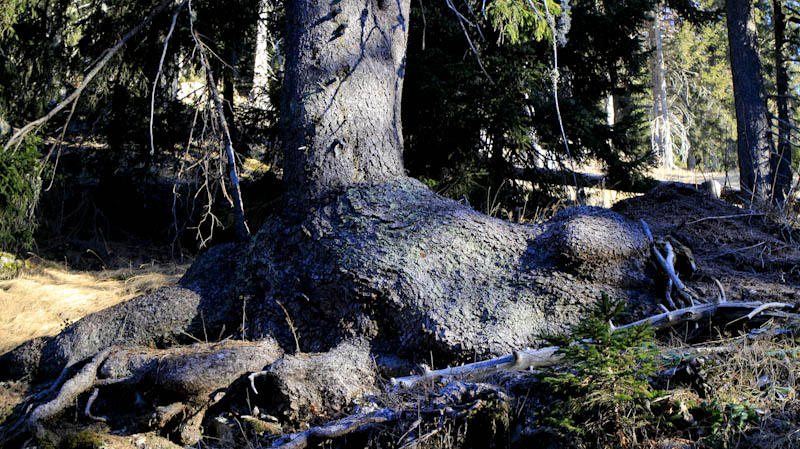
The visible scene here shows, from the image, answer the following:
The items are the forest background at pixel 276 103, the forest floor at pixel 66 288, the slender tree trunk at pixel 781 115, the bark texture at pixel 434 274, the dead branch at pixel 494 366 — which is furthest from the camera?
the slender tree trunk at pixel 781 115

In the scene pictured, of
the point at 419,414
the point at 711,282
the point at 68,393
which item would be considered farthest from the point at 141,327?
the point at 711,282

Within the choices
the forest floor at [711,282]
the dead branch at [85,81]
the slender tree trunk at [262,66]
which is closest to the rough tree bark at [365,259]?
the forest floor at [711,282]

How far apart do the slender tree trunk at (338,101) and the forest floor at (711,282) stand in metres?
2.56

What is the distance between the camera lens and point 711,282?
16.6 feet

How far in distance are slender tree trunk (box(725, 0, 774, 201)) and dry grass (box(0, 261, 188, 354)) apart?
Answer: 383 inches

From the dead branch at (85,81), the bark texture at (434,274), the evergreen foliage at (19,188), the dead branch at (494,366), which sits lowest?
the dead branch at (494,366)

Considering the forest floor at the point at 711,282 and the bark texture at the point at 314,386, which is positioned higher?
the forest floor at the point at 711,282

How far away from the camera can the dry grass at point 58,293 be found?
249 inches

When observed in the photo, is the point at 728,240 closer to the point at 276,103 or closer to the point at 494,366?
the point at 494,366

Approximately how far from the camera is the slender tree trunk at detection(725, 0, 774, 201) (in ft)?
35.7

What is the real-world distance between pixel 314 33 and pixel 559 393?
384cm

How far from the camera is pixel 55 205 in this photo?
34.9 ft

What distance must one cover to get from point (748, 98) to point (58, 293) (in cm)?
1134

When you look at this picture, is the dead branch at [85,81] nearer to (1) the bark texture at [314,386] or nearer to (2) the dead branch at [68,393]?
(2) the dead branch at [68,393]
